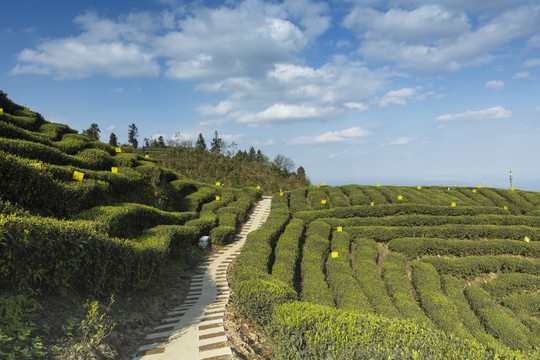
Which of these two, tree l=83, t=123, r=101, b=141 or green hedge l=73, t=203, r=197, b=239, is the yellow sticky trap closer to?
green hedge l=73, t=203, r=197, b=239

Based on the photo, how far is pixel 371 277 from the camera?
1384 cm

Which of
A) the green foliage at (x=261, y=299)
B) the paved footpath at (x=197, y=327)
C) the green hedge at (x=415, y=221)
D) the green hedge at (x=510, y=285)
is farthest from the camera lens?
the green hedge at (x=415, y=221)

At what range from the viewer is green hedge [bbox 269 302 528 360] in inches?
182

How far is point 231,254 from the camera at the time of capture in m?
15.4

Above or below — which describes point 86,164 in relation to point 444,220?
above

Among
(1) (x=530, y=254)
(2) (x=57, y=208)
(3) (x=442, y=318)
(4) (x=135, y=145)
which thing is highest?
(4) (x=135, y=145)

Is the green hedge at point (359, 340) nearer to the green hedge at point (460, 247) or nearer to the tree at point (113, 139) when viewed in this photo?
the green hedge at point (460, 247)

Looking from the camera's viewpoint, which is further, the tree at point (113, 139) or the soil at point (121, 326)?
the tree at point (113, 139)

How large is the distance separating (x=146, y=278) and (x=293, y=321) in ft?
18.3

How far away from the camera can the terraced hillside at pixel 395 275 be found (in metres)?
5.29

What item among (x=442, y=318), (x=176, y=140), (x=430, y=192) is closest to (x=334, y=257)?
(x=442, y=318)

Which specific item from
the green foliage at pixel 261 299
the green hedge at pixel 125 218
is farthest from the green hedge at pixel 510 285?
the green hedge at pixel 125 218

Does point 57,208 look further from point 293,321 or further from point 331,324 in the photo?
point 331,324

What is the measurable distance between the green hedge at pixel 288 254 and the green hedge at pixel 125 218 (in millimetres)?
6447
